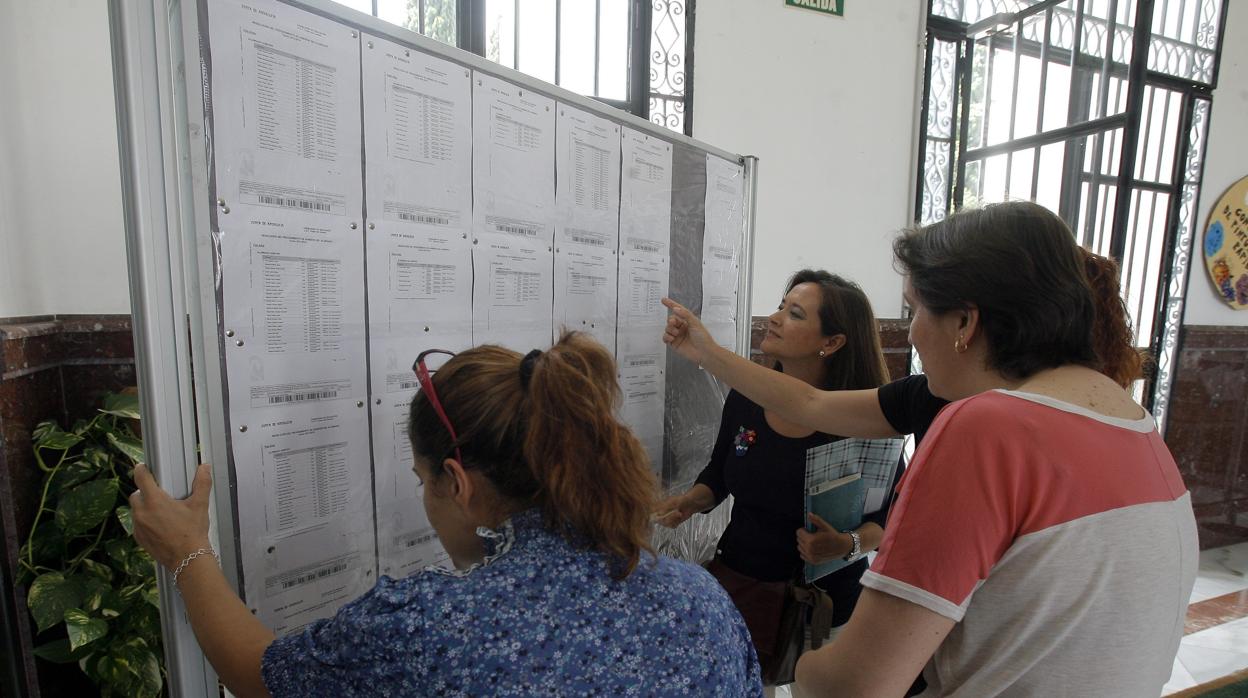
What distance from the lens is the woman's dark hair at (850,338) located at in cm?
163

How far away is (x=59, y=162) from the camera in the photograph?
1.77 m

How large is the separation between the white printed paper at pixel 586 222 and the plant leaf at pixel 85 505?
122 cm

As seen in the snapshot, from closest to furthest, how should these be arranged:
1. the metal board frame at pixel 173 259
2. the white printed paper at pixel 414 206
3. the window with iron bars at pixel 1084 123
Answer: the metal board frame at pixel 173 259, the white printed paper at pixel 414 206, the window with iron bars at pixel 1084 123

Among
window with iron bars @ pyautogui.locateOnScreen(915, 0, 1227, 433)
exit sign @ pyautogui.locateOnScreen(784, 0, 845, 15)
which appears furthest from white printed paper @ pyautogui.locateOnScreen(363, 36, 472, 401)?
window with iron bars @ pyautogui.locateOnScreen(915, 0, 1227, 433)

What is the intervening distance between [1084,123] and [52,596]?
4022 mm

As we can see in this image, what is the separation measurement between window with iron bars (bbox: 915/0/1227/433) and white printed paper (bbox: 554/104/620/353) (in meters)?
2.48

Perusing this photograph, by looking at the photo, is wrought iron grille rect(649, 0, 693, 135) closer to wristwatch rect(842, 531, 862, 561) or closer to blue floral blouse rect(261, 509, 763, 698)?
wristwatch rect(842, 531, 862, 561)

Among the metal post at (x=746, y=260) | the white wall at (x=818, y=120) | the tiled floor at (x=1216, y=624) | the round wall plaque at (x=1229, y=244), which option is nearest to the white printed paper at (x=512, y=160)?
the metal post at (x=746, y=260)

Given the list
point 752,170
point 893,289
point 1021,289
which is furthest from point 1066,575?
point 893,289

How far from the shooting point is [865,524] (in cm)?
152

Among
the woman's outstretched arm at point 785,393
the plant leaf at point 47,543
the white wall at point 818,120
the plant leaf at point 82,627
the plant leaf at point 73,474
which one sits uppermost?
the white wall at point 818,120

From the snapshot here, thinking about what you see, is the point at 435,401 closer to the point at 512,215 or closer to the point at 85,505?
the point at 512,215

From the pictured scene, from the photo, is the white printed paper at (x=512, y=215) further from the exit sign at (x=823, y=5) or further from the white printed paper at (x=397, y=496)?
the exit sign at (x=823, y=5)

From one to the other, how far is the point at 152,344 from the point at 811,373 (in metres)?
1.38
